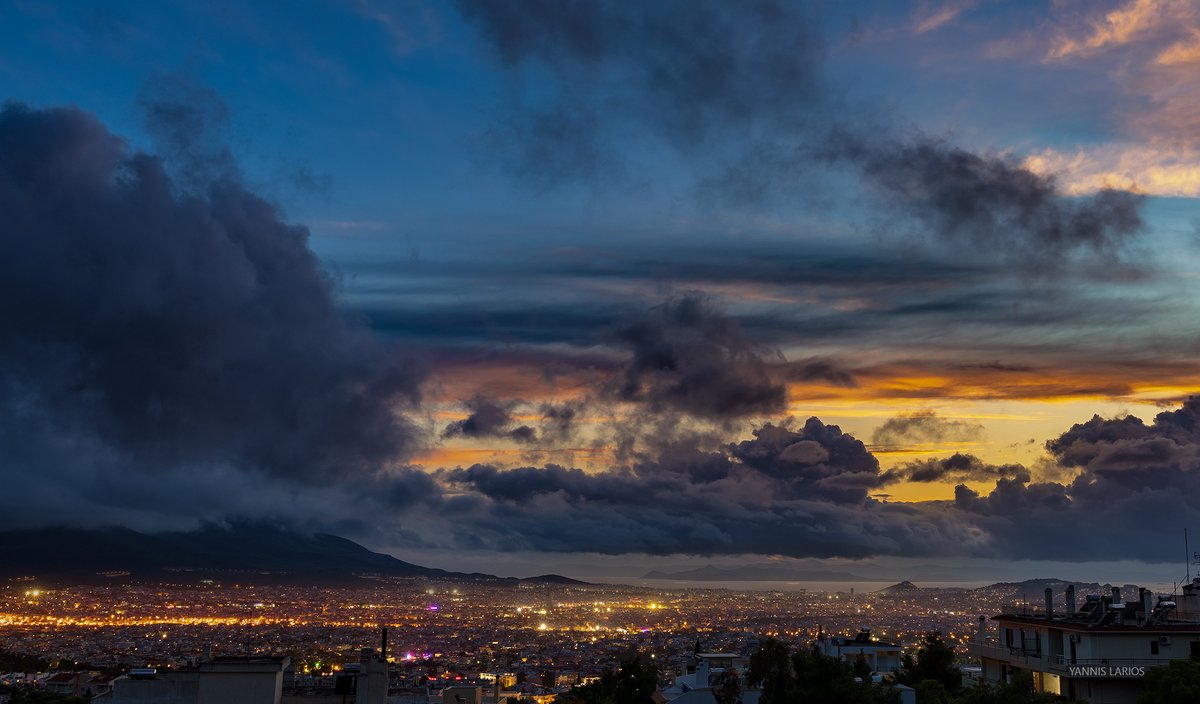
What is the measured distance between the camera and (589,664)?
172875mm

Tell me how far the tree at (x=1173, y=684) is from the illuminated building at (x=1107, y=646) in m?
4.13

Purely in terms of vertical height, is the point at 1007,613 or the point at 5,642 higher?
the point at 1007,613

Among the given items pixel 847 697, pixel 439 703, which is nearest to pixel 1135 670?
pixel 847 697

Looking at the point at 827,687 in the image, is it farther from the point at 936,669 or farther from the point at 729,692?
the point at 936,669

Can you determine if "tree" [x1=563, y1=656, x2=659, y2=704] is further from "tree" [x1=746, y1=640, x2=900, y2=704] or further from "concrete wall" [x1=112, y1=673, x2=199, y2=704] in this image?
"concrete wall" [x1=112, y1=673, x2=199, y2=704]

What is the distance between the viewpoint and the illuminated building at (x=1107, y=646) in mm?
54531

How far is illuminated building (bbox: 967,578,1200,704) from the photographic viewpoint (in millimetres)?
54531

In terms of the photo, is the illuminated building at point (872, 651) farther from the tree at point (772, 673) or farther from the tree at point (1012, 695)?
the tree at point (1012, 695)

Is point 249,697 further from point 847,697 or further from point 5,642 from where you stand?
point 5,642

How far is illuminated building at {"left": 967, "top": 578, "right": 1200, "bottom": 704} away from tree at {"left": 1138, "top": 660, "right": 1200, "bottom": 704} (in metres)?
4.13

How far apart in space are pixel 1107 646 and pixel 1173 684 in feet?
28.0

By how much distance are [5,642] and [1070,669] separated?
191 m

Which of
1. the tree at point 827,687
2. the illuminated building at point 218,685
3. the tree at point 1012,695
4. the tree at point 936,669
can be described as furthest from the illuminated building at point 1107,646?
the illuminated building at point 218,685

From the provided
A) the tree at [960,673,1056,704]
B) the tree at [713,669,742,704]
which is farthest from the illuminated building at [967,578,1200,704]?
the tree at [713,669,742,704]
